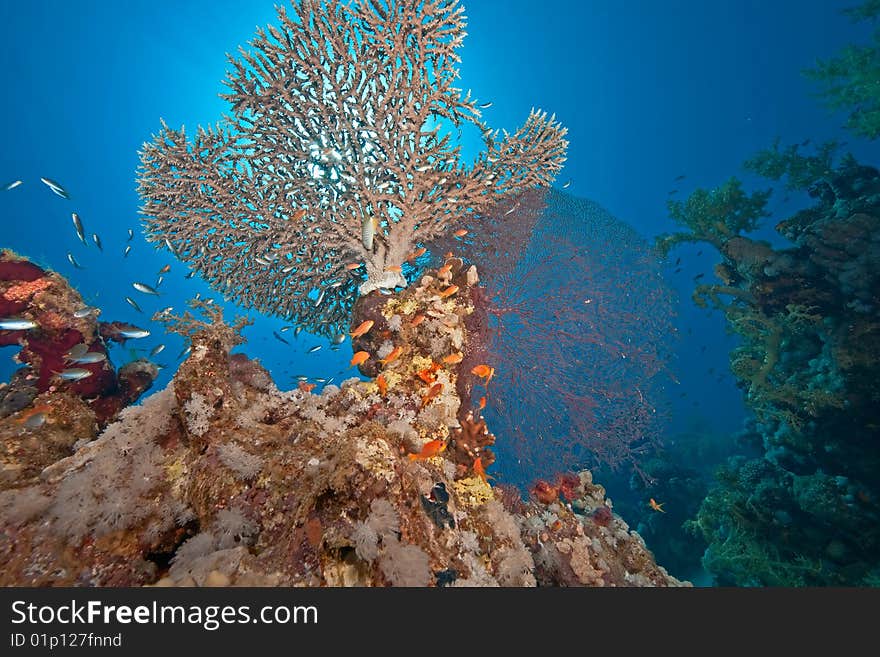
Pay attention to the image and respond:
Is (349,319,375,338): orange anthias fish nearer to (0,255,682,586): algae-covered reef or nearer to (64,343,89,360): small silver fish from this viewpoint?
(0,255,682,586): algae-covered reef

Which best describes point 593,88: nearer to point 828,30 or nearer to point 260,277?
point 828,30

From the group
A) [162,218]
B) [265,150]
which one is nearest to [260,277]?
[162,218]

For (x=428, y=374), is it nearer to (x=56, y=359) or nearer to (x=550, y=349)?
(x=550, y=349)

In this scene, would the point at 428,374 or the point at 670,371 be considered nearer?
the point at 428,374

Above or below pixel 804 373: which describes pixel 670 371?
below

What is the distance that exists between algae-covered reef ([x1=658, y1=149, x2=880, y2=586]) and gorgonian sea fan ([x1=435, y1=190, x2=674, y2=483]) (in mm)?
5478

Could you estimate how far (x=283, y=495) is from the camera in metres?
2.60

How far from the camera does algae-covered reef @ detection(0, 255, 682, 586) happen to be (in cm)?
226

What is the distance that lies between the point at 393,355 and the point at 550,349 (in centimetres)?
283

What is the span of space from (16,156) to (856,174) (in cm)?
9745

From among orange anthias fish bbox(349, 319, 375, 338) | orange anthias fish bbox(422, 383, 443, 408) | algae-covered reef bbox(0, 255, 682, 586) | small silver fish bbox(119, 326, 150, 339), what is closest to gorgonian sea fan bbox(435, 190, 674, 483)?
orange anthias fish bbox(422, 383, 443, 408)

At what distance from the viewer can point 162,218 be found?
5719 mm

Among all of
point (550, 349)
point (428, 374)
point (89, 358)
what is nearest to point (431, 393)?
point (428, 374)

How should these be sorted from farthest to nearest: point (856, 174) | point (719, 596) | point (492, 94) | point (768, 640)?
point (492, 94)
point (856, 174)
point (719, 596)
point (768, 640)
